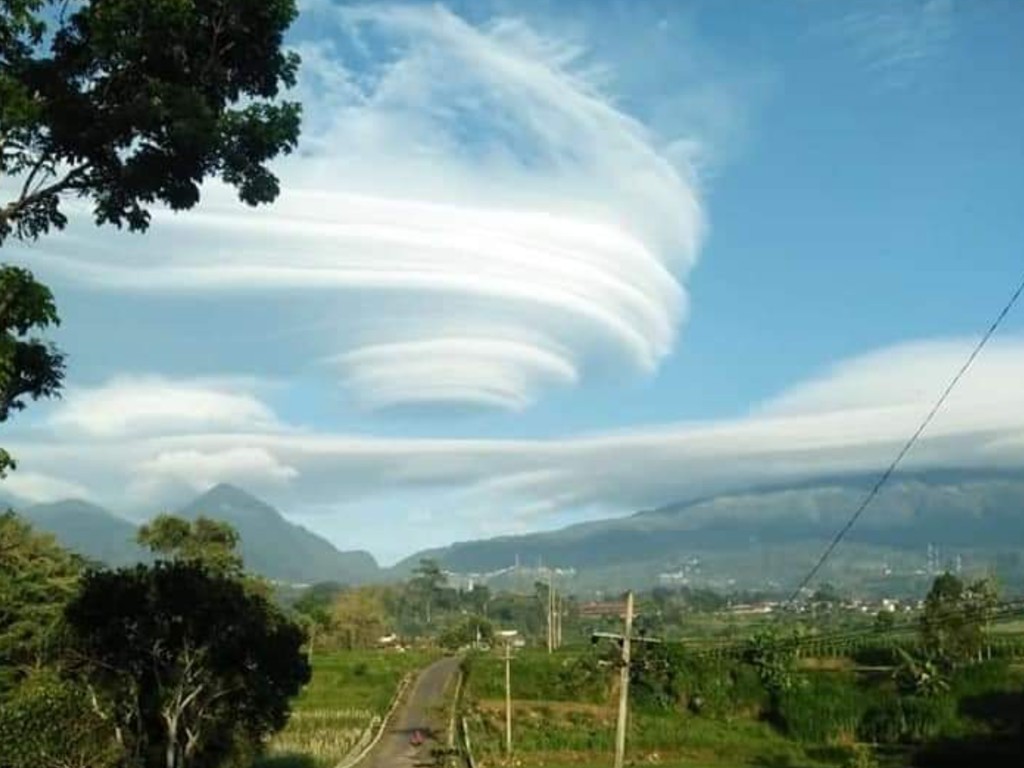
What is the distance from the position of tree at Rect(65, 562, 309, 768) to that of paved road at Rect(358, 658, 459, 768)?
805 inches

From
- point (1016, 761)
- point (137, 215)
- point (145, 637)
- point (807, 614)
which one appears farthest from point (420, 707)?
point (807, 614)

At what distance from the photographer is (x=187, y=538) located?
204 feet

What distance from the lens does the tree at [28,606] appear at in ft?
111

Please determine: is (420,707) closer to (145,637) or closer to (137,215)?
(145,637)

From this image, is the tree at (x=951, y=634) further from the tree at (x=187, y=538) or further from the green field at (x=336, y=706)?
the tree at (x=187, y=538)

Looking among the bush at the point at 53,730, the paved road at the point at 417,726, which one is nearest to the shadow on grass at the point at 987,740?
the paved road at the point at 417,726

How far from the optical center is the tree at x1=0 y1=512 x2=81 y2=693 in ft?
111

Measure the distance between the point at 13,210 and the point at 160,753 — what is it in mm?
24205

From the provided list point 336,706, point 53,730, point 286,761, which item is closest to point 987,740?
point 286,761

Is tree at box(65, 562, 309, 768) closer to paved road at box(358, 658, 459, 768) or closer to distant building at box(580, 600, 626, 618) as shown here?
distant building at box(580, 600, 626, 618)

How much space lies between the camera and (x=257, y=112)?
41.7ft

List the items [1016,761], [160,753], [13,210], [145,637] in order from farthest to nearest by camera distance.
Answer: [1016,761] < [160,753] < [145,637] < [13,210]

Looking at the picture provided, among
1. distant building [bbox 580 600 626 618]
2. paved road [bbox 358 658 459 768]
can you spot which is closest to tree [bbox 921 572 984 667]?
distant building [bbox 580 600 626 618]

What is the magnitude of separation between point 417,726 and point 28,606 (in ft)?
111
